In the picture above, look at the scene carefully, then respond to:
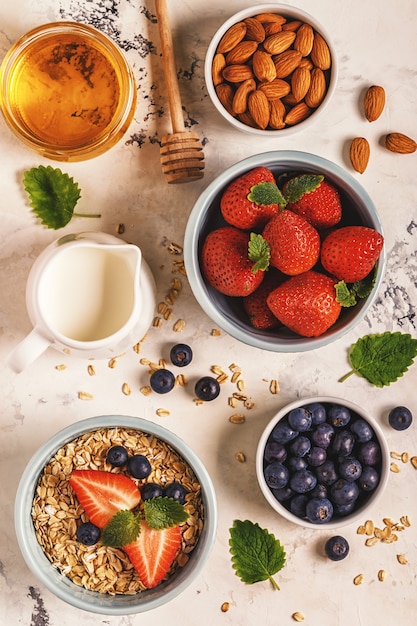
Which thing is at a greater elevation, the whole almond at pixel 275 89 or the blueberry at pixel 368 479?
the whole almond at pixel 275 89

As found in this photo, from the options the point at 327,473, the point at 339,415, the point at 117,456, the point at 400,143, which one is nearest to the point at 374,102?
the point at 400,143

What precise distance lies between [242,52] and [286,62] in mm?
76

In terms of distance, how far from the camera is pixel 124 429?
1.26 meters

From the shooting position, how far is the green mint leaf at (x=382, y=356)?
4.36 feet

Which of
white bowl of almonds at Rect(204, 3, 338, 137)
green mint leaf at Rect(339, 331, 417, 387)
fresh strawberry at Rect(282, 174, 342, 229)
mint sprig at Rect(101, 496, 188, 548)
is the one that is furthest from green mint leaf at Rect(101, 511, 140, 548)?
white bowl of almonds at Rect(204, 3, 338, 137)

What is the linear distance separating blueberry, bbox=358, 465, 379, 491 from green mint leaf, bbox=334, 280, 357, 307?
32cm

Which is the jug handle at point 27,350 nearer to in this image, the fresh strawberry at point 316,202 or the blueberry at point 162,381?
the blueberry at point 162,381

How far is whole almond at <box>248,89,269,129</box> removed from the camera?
1.24 metres

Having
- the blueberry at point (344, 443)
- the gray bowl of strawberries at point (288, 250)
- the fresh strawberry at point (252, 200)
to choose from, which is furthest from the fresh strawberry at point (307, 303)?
the blueberry at point (344, 443)

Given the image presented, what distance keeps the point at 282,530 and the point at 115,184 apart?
69 cm

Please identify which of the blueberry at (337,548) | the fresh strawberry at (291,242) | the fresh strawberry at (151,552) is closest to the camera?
the fresh strawberry at (291,242)

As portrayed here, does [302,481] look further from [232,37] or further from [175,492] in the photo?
[232,37]

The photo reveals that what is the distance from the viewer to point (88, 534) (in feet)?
3.93

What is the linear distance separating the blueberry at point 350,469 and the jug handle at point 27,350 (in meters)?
0.54
